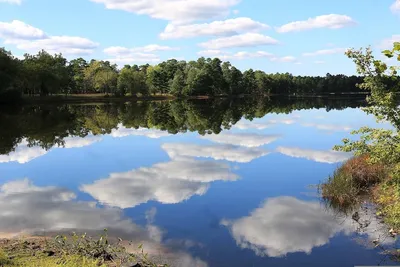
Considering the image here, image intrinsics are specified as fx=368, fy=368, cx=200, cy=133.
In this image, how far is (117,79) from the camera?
370 feet

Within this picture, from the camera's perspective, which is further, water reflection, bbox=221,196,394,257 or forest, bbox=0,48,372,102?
forest, bbox=0,48,372,102

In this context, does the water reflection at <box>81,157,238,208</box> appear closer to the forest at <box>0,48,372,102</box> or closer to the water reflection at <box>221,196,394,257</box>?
the water reflection at <box>221,196,394,257</box>

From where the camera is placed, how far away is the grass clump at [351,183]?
17359mm

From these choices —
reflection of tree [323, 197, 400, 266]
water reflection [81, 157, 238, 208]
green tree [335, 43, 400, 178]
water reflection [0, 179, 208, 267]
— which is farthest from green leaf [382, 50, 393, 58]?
water reflection [81, 157, 238, 208]

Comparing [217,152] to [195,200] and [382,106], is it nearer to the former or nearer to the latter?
[195,200]

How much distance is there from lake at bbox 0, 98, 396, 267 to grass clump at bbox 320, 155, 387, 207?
0.84m

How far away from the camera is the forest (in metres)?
81.9

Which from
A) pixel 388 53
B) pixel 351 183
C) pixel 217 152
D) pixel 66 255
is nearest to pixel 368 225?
pixel 351 183

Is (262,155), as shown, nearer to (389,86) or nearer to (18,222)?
(18,222)

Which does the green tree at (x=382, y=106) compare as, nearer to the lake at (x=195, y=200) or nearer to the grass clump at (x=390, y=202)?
the grass clump at (x=390, y=202)

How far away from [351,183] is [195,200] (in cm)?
764

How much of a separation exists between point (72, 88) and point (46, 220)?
4237 inches

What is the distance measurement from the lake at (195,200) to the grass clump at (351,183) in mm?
843

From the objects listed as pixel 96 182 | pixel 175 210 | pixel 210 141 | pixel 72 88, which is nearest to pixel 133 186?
pixel 96 182
